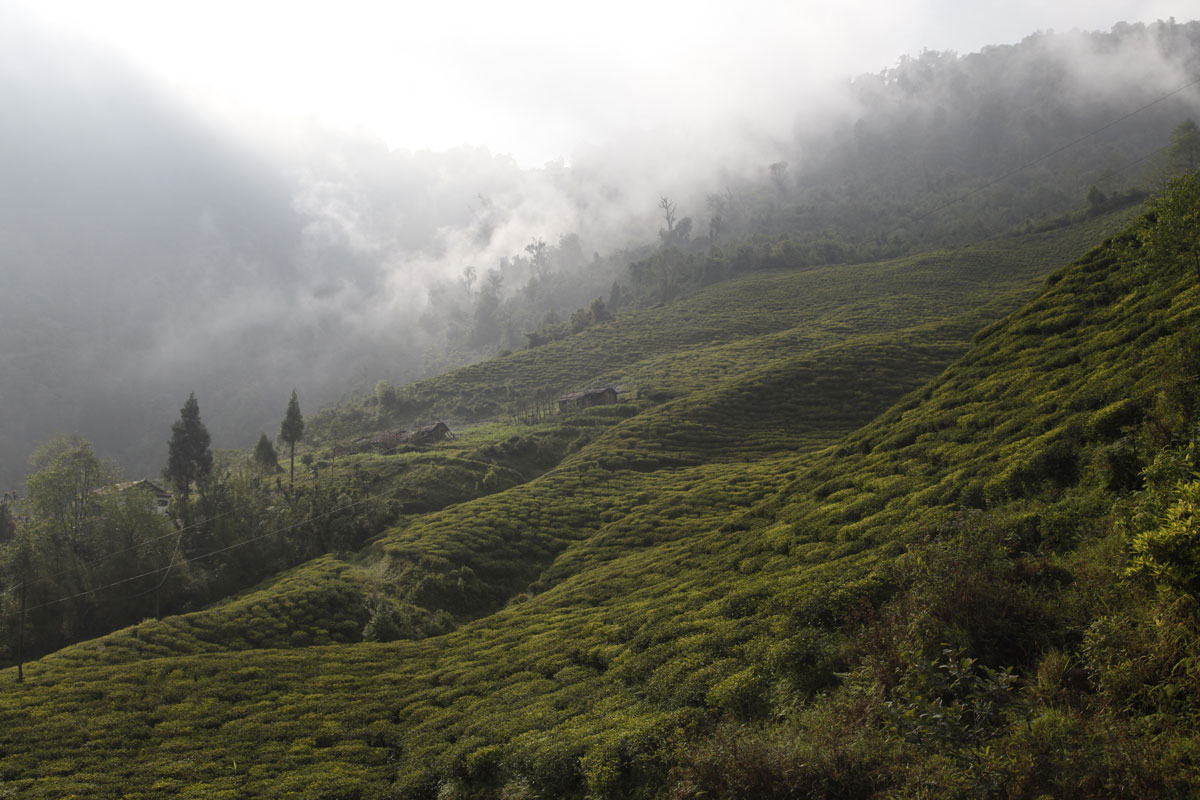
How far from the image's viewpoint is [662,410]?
297ft

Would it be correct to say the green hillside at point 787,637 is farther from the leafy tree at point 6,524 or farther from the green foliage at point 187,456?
the leafy tree at point 6,524

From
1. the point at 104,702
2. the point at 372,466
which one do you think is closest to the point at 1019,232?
the point at 372,466

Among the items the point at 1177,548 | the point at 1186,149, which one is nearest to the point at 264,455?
the point at 1177,548

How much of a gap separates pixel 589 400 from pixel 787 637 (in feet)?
322

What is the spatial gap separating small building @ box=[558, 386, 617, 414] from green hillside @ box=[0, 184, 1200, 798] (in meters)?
56.6

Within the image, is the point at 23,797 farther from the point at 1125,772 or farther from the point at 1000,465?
the point at 1000,465

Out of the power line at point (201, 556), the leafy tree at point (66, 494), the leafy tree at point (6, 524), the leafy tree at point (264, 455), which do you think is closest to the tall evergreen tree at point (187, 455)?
the leafy tree at point (264, 455)

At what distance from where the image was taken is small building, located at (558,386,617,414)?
368 ft

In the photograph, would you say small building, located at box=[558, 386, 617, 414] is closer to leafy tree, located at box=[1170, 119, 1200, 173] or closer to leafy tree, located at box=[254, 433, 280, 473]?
leafy tree, located at box=[254, 433, 280, 473]

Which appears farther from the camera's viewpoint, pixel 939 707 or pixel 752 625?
pixel 752 625

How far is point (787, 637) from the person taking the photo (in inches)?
629

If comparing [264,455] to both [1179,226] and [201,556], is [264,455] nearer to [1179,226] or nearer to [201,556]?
[201,556]

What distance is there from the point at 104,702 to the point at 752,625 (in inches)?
1110

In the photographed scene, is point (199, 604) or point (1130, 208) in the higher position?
point (1130, 208)
